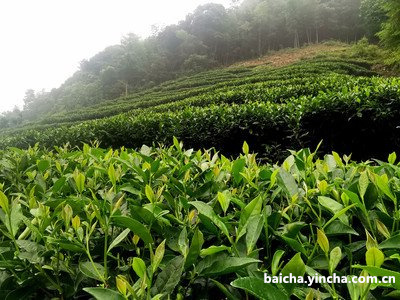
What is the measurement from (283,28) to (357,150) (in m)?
49.7

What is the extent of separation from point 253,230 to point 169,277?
24cm

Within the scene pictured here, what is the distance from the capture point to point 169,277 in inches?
25.1

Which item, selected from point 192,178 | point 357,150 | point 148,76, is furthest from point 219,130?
point 148,76

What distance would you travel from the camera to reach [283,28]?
161ft

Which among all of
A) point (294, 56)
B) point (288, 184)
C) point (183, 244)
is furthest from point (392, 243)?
point (294, 56)

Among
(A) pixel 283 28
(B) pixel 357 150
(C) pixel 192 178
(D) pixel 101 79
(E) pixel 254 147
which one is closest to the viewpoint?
(C) pixel 192 178

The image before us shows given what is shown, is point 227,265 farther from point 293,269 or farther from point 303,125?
point 303,125

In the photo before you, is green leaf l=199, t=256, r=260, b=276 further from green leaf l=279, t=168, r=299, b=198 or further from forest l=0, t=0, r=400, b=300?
green leaf l=279, t=168, r=299, b=198

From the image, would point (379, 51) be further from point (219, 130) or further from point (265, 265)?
point (265, 265)

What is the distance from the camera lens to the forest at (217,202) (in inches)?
26.2

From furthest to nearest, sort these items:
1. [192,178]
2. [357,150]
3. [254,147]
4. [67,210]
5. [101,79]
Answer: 1. [101,79]
2. [254,147]
3. [357,150]
4. [192,178]
5. [67,210]

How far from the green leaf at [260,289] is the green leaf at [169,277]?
0.16 m

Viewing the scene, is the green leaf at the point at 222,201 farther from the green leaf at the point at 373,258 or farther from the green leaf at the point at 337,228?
the green leaf at the point at 373,258

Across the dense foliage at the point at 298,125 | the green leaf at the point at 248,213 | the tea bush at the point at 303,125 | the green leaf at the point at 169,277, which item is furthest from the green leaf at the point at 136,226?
the dense foliage at the point at 298,125
